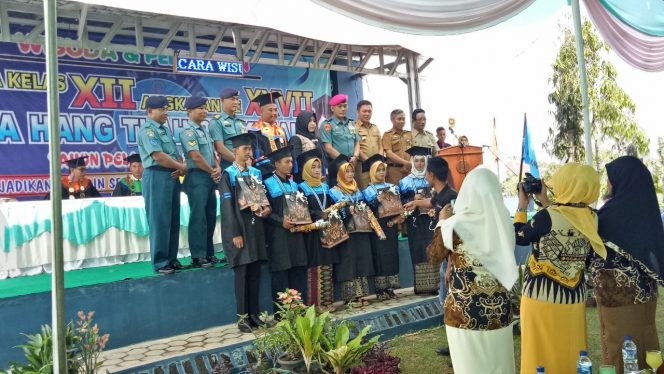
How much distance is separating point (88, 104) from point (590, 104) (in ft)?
30.4

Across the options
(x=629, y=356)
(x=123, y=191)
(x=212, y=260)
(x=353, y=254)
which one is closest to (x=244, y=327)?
(x=212, y=260)

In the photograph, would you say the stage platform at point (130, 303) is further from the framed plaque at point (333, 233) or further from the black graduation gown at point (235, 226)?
the framed plaque at point (333, 233)

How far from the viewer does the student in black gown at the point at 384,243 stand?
211 inches

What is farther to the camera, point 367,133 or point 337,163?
point 367,133

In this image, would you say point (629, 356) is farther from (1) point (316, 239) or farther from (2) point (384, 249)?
(2) point (384, 249)

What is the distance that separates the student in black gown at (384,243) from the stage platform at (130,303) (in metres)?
1.13

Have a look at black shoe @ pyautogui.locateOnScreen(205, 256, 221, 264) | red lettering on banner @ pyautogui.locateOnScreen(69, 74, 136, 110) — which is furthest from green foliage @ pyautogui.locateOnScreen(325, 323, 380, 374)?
red lettering on banner @ pyautogui.locateOnScreen(69, 74, 136, 110)

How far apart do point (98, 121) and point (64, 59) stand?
105cm

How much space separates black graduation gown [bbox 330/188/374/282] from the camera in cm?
506

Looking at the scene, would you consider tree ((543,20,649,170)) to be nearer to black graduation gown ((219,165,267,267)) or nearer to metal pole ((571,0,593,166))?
metal pole ((571,0,593,166))

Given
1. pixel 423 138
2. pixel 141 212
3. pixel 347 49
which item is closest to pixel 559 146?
pixel 347 49

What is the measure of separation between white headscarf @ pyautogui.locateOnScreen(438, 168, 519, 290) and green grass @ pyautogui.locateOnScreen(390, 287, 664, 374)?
60.5 inches

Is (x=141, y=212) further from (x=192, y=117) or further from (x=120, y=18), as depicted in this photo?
(x=120, y=18)

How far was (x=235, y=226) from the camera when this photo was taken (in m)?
4.32
